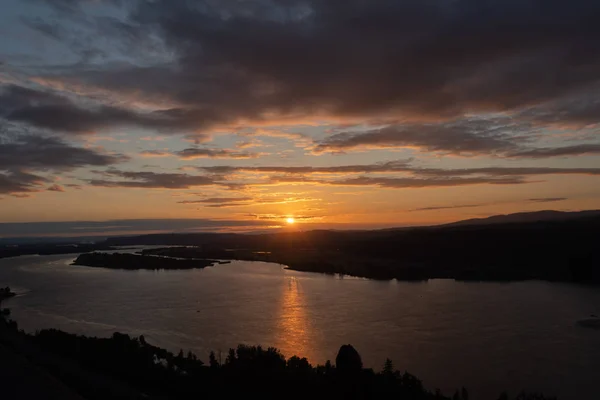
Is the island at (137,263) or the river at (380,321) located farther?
the island at (137,263)

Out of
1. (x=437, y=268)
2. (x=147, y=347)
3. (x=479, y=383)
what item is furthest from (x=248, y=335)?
(x=437, y=268)

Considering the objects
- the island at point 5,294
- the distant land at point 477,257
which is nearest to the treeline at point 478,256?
the distant land at point 477,257

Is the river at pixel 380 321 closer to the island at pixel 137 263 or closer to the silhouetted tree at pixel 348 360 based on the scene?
the silhouetted tree at pixel 348 360

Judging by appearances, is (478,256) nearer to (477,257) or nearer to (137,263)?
(477,257)

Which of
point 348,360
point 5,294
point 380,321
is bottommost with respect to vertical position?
point 380,321

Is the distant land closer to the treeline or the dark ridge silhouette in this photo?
the treeline

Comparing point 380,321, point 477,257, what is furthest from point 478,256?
point 380,321

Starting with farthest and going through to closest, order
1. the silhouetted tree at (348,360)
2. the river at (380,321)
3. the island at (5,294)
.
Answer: the island at (5,294) → the river at (380,321) → the silhouetted tree at (348,360)
